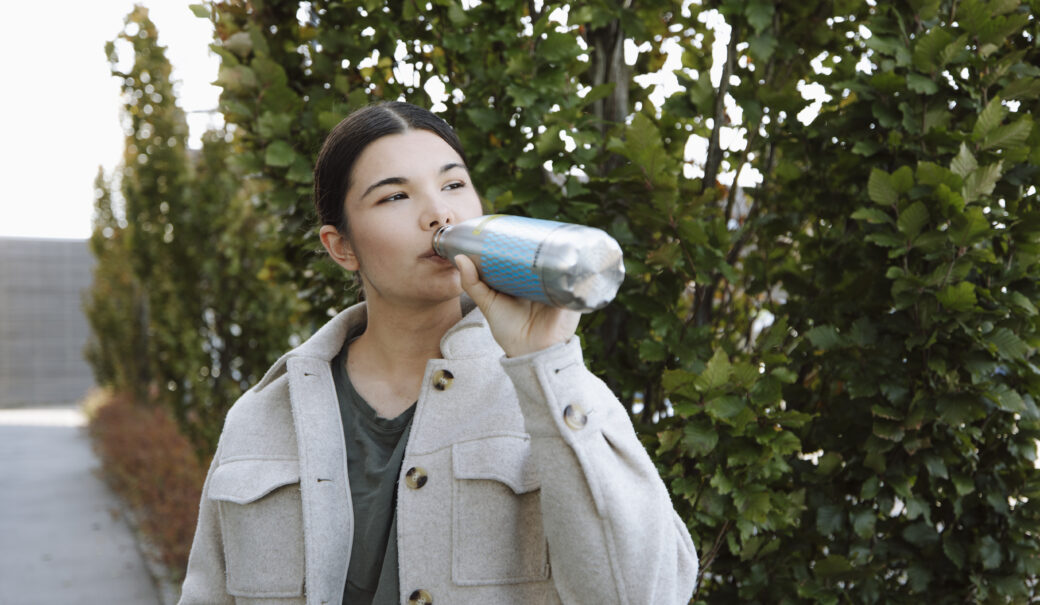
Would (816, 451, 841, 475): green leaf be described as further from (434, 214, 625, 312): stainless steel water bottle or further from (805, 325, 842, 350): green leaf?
(434, 214, 625, 312): stainless steel water bottle

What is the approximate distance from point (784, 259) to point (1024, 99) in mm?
702

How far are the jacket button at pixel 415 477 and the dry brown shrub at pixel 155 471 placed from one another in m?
4.44

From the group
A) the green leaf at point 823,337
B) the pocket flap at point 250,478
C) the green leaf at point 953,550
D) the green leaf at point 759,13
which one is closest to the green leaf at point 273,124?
the pocket flap at point 250,478

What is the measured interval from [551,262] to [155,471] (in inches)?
296

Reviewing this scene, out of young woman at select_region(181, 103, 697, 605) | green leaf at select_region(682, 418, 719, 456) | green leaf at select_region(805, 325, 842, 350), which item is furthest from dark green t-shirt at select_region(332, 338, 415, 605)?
green leaf at select_region(805, 325, 842, 350)

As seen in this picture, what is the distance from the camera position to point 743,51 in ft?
7.79

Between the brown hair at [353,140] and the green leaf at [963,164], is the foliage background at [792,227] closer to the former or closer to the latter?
the green leaf at [963,164]

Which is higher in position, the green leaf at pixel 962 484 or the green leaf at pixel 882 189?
the green leaf at pixel 882 189

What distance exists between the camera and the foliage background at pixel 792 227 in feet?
6.55

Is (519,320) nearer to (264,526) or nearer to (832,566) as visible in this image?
(264,526)

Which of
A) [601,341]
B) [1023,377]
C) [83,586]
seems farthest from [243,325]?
[1023,377]

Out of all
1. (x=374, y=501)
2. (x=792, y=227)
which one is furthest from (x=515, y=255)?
(x=792, y=227)

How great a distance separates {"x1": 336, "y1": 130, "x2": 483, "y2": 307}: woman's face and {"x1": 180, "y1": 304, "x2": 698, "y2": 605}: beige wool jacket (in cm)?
11

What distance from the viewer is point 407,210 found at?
1.40 m
